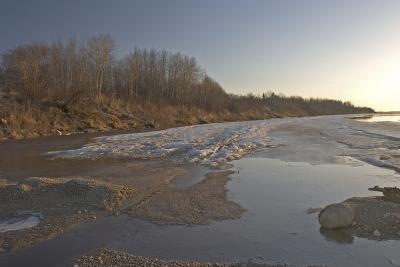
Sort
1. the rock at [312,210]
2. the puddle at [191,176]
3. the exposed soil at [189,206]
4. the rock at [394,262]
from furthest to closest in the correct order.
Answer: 1. the puddle at [191,176]
2. the rock at [312,210]
3. the exposed soil at [189,206]
4. the rock at [394,262]

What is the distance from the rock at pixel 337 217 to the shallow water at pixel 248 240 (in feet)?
0.76

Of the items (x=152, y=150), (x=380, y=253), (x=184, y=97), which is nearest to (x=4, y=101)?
(x=152, y=150)

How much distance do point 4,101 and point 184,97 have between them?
49.8 meters

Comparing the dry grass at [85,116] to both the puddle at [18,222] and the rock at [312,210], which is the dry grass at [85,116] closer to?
the puddle at [18,222]

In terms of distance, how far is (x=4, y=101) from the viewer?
37969 mm

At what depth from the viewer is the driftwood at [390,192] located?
11.1 metres

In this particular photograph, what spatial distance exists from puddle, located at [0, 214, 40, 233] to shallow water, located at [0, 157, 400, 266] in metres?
1.12

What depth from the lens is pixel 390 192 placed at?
11.8 meters

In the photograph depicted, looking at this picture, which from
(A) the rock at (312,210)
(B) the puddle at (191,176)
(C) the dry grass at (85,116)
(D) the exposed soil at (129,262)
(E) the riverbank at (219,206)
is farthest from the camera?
(C) the dry grass at (85,116)

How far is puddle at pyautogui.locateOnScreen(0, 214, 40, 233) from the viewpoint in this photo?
8.77 metres

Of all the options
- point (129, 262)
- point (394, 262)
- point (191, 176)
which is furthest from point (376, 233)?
point (191, 176)

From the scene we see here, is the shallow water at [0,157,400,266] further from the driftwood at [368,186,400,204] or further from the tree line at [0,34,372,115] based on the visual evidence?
the tree line at [0,34,372,115]

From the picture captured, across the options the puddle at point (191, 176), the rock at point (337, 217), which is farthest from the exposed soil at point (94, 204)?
the rock at point (337, 217)

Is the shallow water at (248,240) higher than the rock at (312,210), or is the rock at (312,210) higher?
the rock at (312,210)
